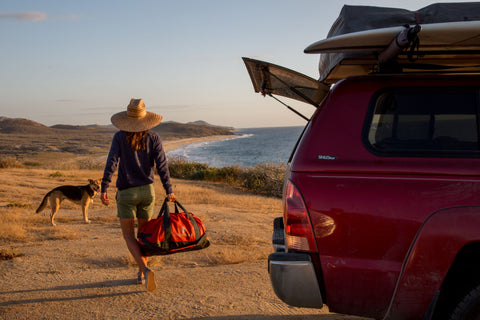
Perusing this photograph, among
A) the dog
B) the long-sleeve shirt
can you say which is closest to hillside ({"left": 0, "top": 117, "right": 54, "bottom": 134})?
the dog

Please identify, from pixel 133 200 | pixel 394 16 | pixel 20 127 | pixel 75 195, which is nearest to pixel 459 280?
pixel 394 16

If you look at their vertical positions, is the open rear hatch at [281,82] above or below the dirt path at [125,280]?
above

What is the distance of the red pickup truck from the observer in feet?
8.21

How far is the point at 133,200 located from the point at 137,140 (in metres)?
0.64

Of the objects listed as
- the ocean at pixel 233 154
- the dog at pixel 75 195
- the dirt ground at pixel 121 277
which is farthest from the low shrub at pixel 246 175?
the dog at pixel 75 195

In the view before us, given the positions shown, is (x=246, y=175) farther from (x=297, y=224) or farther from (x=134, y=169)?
(x=297, y=224)

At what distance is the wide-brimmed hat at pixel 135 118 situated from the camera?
4367mm

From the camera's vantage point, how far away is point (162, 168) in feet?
14.9

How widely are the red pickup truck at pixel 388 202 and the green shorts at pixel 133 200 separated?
2079mm

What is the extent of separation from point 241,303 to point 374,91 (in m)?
2.46

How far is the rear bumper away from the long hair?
2259mm

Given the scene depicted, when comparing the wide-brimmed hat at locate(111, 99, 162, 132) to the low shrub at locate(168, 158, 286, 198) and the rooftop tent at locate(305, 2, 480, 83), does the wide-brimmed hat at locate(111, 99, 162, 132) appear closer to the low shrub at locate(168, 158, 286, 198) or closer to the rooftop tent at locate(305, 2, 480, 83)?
the rooftop tent at locate(305, 2, 480, 83)

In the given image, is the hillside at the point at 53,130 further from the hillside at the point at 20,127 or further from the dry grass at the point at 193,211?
the dry grass at the point at 193,211

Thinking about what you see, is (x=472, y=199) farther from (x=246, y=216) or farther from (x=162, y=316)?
(x=246, y=216)
